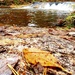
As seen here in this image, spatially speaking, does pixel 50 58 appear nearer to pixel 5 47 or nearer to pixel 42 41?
pixel 5 47

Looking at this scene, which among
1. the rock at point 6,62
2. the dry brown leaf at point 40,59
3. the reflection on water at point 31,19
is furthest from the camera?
the reflection on water at point 31,19

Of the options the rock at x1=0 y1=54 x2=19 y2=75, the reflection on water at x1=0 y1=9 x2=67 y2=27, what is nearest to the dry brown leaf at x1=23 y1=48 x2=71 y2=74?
the rock at x1=0 y1=54 x2=19 y2=75

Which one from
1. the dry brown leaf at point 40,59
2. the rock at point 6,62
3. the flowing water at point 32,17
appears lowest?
the flowing water at point 32,17

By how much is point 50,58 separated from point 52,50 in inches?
32.0

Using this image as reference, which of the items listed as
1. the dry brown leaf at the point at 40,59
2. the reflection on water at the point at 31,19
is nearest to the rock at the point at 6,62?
the dry brown leaf at the point at 40,59

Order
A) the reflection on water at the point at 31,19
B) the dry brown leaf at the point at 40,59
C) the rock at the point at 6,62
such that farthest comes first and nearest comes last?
1. the reflection on water at the point at 31,19
2. the dry brown leaf at the point at 40,59
3. the rock at the point at 6,62

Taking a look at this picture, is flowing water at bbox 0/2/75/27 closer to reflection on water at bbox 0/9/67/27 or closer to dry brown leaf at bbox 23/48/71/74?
reflection on water at bbox 0/9/67/27

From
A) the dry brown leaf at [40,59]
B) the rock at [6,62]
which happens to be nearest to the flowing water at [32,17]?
the dry brown leaf at [40,59]

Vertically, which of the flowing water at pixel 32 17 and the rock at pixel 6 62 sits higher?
the rock at pixel 6 62

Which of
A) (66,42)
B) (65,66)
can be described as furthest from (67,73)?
(66,42)

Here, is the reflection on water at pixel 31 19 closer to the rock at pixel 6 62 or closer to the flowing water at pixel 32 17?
the flowing water at pixel 32 17

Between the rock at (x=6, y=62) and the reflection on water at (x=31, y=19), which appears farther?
the reflection on water at (x=31, y=19)

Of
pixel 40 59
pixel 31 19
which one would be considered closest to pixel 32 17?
Result: pixel 31 19

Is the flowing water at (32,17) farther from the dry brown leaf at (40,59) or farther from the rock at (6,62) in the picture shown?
the rock at (6,62)
